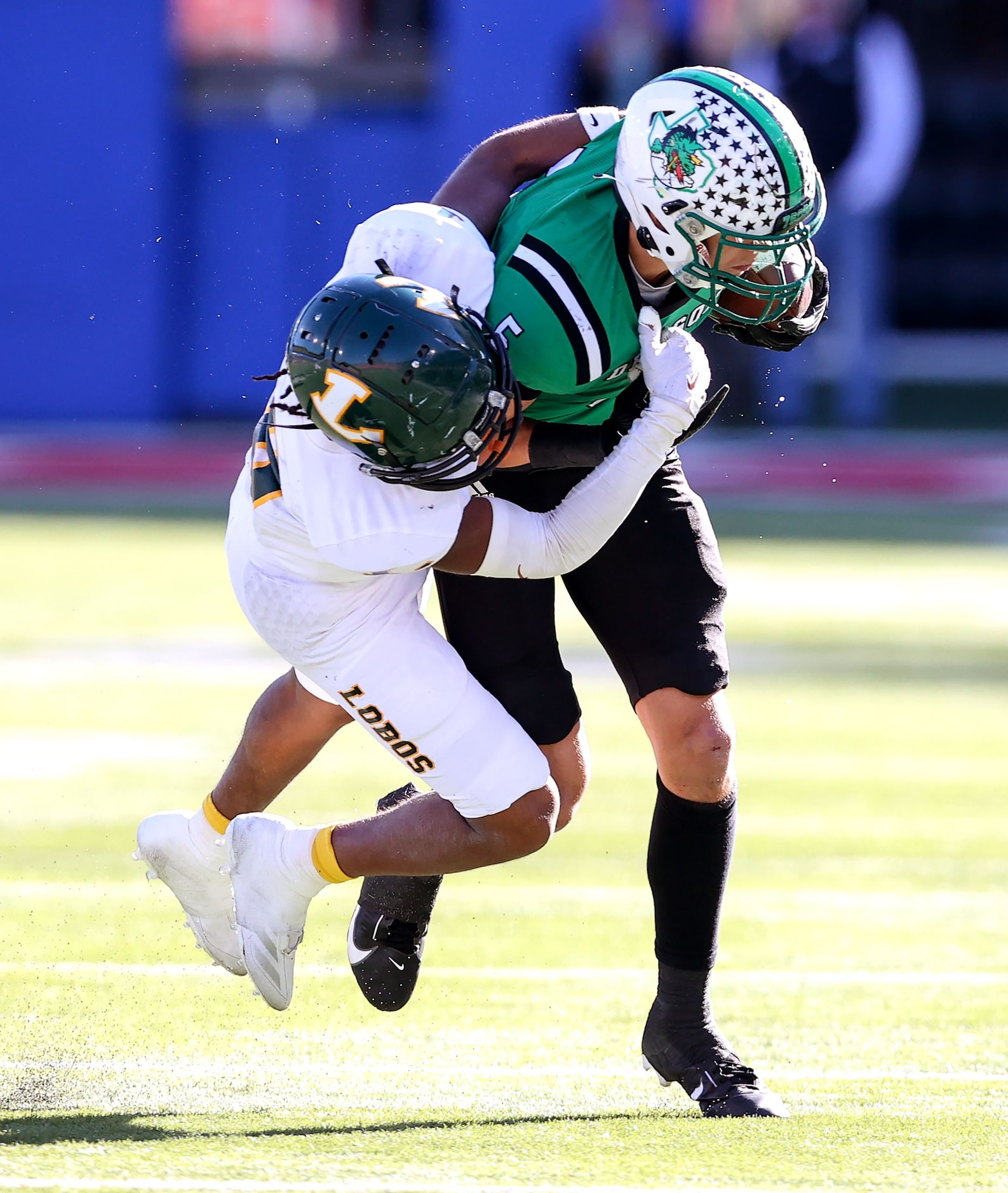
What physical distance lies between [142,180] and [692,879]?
18.7 m

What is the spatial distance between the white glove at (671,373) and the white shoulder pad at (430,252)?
31cm

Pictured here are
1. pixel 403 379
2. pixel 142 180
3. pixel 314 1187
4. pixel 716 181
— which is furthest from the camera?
pixel 142 180

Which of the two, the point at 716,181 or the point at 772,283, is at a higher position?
the point at 716,181

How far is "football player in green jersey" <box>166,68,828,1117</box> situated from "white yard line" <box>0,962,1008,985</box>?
1.33 feet

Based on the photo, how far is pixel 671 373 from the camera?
3.80 m

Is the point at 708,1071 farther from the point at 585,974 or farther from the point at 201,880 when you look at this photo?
the point at 201,880

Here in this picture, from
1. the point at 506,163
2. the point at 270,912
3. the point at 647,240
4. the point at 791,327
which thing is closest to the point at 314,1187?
the point at 270,912

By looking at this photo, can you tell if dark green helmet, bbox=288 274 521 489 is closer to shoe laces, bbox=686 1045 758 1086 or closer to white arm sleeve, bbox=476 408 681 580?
white arm sleeve, bbox=476 408 681 580

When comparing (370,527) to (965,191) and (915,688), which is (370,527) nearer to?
(915,688)

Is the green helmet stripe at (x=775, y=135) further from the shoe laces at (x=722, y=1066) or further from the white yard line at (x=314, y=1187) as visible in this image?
the white yard line at (x=314, y=1187)

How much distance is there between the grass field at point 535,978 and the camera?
347cm

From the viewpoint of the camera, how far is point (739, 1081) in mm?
3824

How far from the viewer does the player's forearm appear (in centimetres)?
406

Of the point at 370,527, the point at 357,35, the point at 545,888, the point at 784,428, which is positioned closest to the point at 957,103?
the point at 784,428
